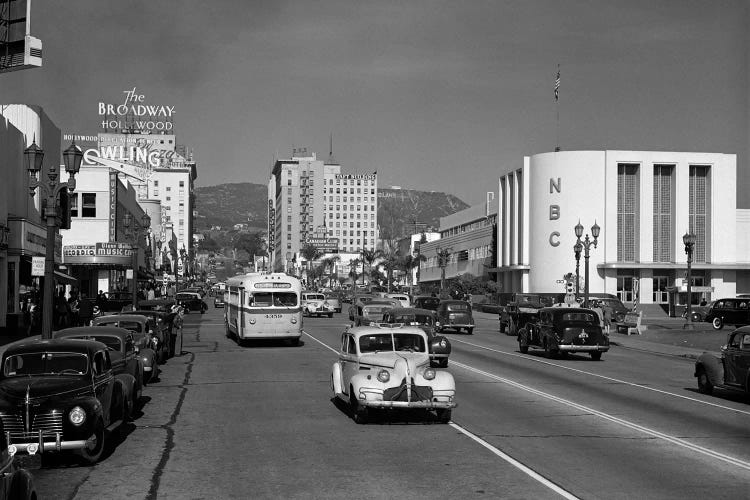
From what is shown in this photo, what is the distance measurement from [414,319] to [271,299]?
6793mm

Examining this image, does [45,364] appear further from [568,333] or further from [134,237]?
[134,237]

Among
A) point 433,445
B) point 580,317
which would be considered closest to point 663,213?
point 580,317

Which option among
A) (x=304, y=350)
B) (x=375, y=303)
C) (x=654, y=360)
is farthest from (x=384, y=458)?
(x=375, y=303)

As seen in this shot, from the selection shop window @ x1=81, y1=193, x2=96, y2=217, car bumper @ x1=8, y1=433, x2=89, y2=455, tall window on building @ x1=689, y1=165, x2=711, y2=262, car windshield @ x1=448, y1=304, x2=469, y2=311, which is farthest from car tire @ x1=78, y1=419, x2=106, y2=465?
tall window on building @ x1=689, y1=165, x2=711, y2=262

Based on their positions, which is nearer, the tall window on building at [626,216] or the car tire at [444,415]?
the car tire at [444,415]

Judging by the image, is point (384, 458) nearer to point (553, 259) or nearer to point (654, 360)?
point (654, 360)

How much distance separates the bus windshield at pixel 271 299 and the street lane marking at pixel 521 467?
64.0 feet

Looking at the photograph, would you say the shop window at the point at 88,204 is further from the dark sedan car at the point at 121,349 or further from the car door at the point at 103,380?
the car door at the point at 103,380

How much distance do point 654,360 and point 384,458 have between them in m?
22.8

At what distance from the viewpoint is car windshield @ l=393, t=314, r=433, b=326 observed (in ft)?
96.7

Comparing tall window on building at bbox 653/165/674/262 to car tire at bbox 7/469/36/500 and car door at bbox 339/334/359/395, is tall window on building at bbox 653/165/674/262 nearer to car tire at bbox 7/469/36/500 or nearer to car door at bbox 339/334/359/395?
car door at bbox 339/334/359/395

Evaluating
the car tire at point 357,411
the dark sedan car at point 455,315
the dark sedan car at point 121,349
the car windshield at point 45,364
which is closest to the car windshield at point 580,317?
the dark sedan car at point 455,315

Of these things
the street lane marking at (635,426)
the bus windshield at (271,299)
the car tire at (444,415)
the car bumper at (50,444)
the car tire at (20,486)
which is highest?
the bus windshield at (271,299)

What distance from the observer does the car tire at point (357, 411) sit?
607 inches
